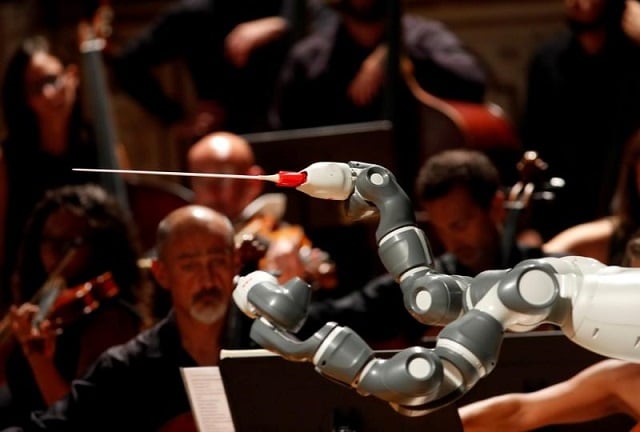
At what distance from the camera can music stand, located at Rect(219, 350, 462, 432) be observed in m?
2.16

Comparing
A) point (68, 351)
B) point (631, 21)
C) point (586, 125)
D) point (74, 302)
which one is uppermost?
point (631, 21)

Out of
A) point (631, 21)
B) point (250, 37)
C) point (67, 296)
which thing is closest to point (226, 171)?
point (67, 296)

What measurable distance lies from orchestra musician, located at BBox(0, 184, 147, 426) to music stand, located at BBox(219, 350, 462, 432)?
34.1 inches

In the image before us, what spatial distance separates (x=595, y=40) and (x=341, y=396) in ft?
5.86

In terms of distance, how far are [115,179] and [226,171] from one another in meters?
0.51

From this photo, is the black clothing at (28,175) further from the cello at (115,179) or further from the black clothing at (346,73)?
the black clothing at (346,73)

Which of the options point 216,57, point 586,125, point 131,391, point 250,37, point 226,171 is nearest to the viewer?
point 131,391

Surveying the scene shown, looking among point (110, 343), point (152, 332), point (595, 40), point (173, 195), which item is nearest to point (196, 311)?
point (152, 332)

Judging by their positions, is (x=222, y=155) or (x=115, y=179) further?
(x=115, y=179)

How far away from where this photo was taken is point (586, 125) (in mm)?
3656

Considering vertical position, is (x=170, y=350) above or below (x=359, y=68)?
below

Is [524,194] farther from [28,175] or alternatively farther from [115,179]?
[28,175]

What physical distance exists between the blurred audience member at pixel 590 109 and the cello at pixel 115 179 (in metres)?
1.04

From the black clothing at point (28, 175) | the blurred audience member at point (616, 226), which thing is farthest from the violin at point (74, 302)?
the blurred audience member at point (616, 226)
